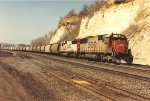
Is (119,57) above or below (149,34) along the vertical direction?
below

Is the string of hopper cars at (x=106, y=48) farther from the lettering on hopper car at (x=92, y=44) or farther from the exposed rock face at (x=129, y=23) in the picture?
the exposed rock face at (x=129, y=23)

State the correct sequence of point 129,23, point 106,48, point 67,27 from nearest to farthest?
point 106,48
point 129,23
point 67,27

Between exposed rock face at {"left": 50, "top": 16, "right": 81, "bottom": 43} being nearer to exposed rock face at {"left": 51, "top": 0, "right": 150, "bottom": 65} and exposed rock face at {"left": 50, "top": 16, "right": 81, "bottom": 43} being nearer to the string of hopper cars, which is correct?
exposed rock face at {"left": 51, "top": 0, "right": 150, "bottom": 65}

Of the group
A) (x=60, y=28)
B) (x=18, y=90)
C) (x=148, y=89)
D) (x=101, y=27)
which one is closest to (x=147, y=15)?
(x=101, y=27)

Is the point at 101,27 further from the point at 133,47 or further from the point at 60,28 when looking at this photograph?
the point at 60,28

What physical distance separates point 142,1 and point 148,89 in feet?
103

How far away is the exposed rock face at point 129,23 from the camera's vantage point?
3569 cm

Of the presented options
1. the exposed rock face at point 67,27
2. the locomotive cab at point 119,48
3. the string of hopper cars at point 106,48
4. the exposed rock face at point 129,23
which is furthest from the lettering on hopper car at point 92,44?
the exposed rock face at point 67,27

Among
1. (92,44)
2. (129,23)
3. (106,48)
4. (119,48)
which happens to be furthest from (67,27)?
(119,48)

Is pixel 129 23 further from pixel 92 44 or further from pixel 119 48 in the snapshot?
pixel 119 48

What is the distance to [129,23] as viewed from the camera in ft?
145

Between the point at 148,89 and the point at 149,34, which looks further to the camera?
the point at 149,34

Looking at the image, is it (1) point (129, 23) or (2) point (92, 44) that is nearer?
(2) point (92, 44)

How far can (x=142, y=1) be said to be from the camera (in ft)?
143
